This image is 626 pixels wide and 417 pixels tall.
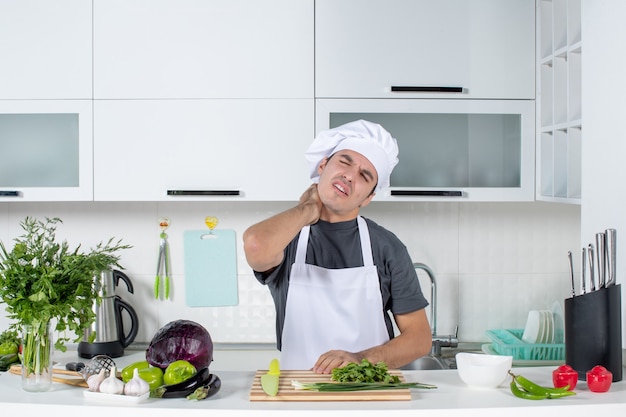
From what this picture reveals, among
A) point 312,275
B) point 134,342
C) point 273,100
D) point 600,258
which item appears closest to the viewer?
point 600,258

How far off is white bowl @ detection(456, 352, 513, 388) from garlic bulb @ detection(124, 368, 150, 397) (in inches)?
28.3

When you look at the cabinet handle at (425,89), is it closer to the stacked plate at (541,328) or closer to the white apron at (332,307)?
the white apron at (332,307)

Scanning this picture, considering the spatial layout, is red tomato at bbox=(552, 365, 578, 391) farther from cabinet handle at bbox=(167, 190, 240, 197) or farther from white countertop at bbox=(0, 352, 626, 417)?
cabinet handle at bbox=(167, 190, 240, 197)

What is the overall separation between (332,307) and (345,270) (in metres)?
0.12

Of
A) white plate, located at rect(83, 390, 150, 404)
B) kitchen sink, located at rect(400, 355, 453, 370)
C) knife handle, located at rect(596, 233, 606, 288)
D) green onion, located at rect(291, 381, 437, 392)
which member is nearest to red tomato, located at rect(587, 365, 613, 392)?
knife handle, located at rect(596, 233, 606, 288)

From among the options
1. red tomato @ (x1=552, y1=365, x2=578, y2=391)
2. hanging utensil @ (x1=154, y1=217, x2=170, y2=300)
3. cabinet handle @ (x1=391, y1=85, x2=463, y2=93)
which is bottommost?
red tomato @ (x1=552, y1=365, x2=578, y2=391)

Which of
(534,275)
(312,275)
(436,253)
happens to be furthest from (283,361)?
(534,275)

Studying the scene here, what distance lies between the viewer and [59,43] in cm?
268

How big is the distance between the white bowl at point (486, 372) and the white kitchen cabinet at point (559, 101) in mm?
911

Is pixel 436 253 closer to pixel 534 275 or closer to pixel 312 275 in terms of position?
pixel 534 275

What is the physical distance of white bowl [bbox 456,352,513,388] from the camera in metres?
1.68

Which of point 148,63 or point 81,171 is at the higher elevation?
point 148,63

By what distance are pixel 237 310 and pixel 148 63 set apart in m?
1.08

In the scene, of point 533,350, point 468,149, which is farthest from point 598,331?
point 468,149
